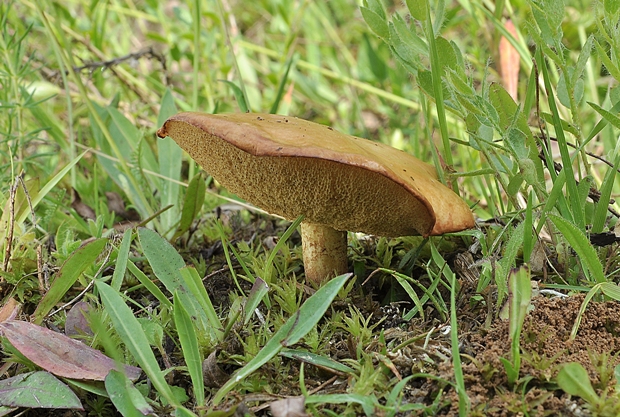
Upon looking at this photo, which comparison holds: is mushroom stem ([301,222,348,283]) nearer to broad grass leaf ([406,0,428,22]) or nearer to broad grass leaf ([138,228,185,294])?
broad grass leaf ([138,228,185,294])

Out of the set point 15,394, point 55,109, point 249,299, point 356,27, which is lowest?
point 15,394

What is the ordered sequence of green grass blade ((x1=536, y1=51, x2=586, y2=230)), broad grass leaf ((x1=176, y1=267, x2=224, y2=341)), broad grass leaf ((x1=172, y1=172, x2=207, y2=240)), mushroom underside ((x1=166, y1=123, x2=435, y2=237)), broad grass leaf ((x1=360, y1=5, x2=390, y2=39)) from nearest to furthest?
mushroom underside ((x1=166, y1=123, x2=435, y2=237)) < broad grass leaf ((x1=176, y1=267, x2=224, y2=341)) < green grass blade ((x1=536, y1=51, x2=586, y2=230)) < broad grass leaf ((x1=360, y1=5, x2=390, y2=39)) < broad grass leaf ((x1=172, y1=172, x2=207, y2=240))

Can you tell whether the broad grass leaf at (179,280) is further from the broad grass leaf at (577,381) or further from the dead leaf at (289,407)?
the broad grass leaf at (577,381)

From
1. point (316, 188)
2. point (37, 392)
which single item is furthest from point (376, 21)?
point (37, 392)

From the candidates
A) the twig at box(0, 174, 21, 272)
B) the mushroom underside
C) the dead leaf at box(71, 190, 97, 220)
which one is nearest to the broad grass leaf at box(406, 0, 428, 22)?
the mushroom underside

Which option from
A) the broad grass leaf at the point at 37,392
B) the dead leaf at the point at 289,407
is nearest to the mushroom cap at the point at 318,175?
the dead leaf at the point at 289,407

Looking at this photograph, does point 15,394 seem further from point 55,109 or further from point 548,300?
point 55,109

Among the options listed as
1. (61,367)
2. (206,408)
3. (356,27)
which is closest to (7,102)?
(61,367)
